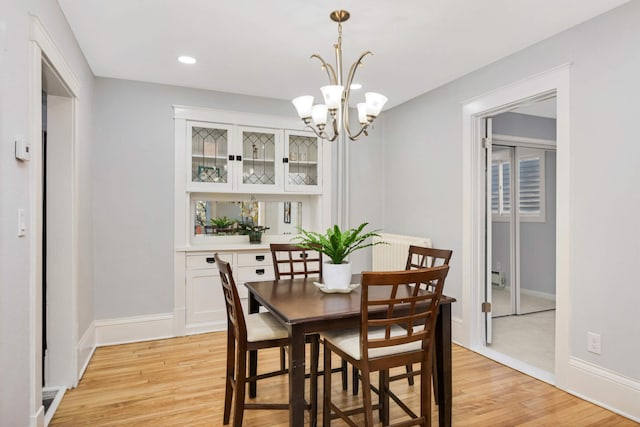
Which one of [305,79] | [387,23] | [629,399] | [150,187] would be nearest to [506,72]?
[387,23]

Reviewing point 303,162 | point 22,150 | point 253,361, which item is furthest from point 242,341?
point 303,162

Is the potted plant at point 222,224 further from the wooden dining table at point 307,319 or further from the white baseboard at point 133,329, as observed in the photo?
the wooden dining table at point 307,319

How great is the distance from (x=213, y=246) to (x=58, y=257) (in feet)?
5.08

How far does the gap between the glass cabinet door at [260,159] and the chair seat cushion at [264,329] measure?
2077 mm

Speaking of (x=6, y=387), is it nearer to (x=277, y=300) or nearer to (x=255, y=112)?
(x=277, y=300)

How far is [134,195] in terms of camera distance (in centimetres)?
370

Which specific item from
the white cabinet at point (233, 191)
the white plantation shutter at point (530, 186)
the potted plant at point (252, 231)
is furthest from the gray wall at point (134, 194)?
the white plantation shutter at point (530, 186)

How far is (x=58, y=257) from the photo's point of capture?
267cm

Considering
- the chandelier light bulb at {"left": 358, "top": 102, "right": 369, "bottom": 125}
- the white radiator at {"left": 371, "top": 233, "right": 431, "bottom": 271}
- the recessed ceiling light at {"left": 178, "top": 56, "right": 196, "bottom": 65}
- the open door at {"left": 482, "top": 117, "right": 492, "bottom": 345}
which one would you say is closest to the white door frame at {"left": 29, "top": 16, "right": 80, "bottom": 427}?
the recessed ceiling light at {"left": 178, "top": 56, "right": 196, "bottom": 65}

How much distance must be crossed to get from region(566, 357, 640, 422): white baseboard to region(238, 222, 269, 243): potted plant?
303 cm

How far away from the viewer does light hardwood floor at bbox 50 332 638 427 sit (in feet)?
7.46

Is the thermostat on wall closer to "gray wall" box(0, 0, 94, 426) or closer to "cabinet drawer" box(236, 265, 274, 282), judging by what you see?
"gray wall" box(0, 0, 94, 426)

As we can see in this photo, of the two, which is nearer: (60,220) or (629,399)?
(629,399)

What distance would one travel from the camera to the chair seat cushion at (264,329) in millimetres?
2092
